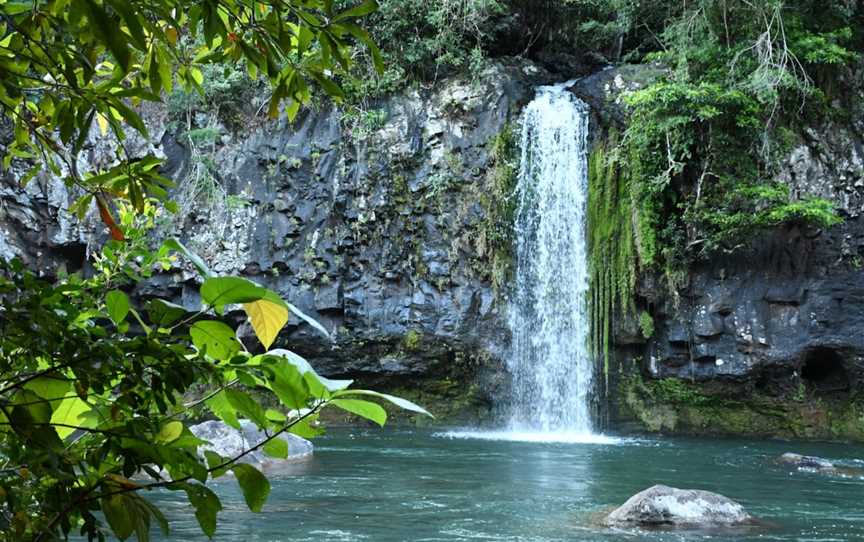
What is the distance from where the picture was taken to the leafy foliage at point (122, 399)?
111 centimetres

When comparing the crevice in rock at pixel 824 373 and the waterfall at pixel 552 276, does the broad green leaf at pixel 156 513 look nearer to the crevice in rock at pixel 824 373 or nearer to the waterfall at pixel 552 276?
the waterfall at pixel 552 276

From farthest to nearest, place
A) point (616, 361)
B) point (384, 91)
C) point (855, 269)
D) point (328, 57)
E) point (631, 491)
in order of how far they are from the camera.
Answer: point (384, 91) → point (616, 361) → point (855, 269) → point (631, 491) → point (328, 57)

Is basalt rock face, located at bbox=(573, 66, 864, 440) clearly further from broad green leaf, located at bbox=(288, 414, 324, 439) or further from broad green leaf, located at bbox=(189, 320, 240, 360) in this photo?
broad green leaf, located at bbox=(189, 320, 240, 360)

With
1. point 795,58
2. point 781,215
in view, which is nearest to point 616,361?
point 781,215

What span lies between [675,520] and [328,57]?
5.74 meters

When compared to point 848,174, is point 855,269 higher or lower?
lower

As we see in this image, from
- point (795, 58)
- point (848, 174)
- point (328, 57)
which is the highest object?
point (795, 58)

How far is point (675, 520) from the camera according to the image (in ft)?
21.0

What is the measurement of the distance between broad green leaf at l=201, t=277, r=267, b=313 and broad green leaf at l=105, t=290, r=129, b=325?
153 millimetres

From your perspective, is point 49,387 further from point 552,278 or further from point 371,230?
point 371,230

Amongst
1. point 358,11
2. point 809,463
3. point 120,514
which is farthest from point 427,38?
point 120,514

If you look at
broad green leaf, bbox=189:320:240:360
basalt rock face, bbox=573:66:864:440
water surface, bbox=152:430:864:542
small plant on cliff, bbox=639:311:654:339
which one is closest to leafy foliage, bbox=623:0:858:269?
basalt rock face, bbox=573:66:864:440

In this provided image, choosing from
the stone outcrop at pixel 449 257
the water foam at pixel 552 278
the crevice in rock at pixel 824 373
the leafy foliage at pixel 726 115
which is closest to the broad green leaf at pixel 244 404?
the leafy foliage at pixel 726 115

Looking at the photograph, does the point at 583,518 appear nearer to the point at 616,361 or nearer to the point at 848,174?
the point at 616,361
